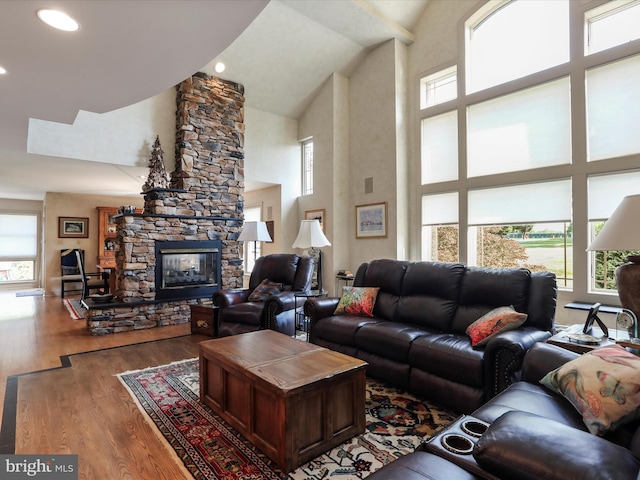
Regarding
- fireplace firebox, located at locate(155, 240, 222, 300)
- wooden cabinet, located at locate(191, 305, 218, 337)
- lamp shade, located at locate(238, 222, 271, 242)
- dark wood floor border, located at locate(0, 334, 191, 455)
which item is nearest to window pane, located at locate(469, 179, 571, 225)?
lamp shade, located at locate(238, 222, 271, 242)

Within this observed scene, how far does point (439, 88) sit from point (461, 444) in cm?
564

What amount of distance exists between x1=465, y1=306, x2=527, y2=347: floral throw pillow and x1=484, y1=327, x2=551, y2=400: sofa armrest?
0.20 metres

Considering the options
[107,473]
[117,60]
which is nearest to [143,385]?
[107,473]

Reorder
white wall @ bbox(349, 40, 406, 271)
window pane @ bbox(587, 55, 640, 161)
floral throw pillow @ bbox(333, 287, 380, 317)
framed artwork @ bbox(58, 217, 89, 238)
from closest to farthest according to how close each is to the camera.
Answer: floral throw pillow @ bbox(333, 287, 380, 317)
window pane @ bbox(587, 55, 640, 161)
white wall @ bbox(349, 40, 406, 271)
framed artwork @ bbox(58, 217, 89, 238)

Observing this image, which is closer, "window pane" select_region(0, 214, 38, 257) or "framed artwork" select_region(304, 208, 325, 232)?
"framed artwork" select_region(304, 208, 325, 232)

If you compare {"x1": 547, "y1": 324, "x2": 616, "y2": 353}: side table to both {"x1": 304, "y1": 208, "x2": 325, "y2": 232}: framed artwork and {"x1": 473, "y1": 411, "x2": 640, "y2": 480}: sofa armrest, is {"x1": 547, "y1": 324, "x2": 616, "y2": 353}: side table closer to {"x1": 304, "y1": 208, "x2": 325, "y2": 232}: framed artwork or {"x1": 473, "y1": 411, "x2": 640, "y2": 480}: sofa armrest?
{"x1": 473, "y1": 411, "x2": 640, "y2": 480}: sofa armrest

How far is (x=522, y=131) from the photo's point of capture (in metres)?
4.68

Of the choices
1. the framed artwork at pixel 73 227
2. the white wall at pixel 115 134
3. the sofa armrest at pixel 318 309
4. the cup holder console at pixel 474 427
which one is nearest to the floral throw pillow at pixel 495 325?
the cup holder console at pixel 474 427

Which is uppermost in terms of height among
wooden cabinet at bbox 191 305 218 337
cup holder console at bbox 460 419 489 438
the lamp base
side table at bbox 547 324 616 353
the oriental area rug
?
the lamp base

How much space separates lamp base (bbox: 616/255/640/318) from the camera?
2.19 meters

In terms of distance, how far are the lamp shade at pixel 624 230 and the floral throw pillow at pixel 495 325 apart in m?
0.72

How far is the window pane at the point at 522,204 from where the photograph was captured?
14.3 feet

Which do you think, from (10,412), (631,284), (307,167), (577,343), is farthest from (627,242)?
(307,167)

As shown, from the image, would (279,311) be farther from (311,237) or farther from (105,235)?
(105,235)
